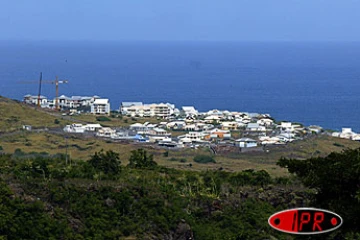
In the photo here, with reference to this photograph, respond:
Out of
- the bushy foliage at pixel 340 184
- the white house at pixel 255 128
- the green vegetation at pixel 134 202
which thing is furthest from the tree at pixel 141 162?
the white house at pixel 255 128

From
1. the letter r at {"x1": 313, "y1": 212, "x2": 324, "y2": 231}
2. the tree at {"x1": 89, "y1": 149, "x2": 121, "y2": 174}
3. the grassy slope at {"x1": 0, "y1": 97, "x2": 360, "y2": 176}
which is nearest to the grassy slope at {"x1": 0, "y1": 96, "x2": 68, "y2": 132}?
the grassy slope at {"x1": 0, "y1": 97, "x2": 360, "y2": 176}

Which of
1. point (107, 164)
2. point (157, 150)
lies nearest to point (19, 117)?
point (157, 150)

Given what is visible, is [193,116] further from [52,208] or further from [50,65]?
[50,65]

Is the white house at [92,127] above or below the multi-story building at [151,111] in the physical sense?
above

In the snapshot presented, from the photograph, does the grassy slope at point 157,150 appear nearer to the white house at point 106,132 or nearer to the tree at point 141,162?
the white house at point 106,132

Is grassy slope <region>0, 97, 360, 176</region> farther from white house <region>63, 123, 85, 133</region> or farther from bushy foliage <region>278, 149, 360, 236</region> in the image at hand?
bushy foliage <region>278, 149, 360, 236</region>

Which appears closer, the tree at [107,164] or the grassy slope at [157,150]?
the tree at [107,164]
